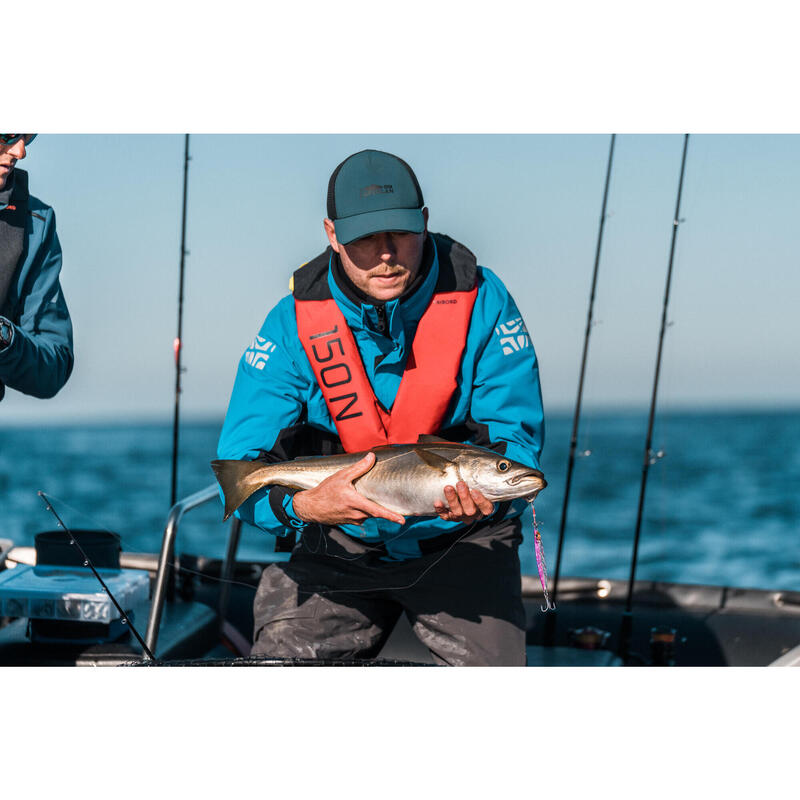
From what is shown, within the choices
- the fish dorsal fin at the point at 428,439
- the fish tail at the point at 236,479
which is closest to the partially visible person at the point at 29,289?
the fish tail at the point at 236,479

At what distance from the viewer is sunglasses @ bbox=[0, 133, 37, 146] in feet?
10.7

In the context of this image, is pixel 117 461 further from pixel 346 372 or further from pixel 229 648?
pixel 346 372

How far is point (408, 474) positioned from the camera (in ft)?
8.31

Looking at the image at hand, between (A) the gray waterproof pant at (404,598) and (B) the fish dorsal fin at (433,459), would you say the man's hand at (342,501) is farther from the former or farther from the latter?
(A) the gray waterproof pant at (404,598)

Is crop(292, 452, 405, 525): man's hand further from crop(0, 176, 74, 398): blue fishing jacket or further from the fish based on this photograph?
crop(0, 176, 74, 398): blue fishing jacket

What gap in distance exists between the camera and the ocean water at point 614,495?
15.7 metres

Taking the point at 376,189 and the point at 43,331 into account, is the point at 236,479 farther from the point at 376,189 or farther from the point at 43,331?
the point at 43,331

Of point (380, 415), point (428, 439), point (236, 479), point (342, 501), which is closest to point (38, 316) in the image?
point (236, 479)

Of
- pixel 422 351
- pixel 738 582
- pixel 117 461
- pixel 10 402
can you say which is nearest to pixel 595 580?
pixel 422 351

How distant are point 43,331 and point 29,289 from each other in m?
0.15

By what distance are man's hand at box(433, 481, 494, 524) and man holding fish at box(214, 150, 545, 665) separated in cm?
24

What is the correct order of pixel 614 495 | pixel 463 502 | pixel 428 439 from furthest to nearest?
pixel 614 495 < pixel 428 439 < pixel 463 502

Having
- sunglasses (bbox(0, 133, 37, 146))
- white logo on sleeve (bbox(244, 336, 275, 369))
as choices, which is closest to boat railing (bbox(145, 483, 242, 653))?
white logo on sleeve (bbox(244, 336, 275, 369))

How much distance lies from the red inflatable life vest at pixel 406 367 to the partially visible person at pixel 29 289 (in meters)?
1.03
